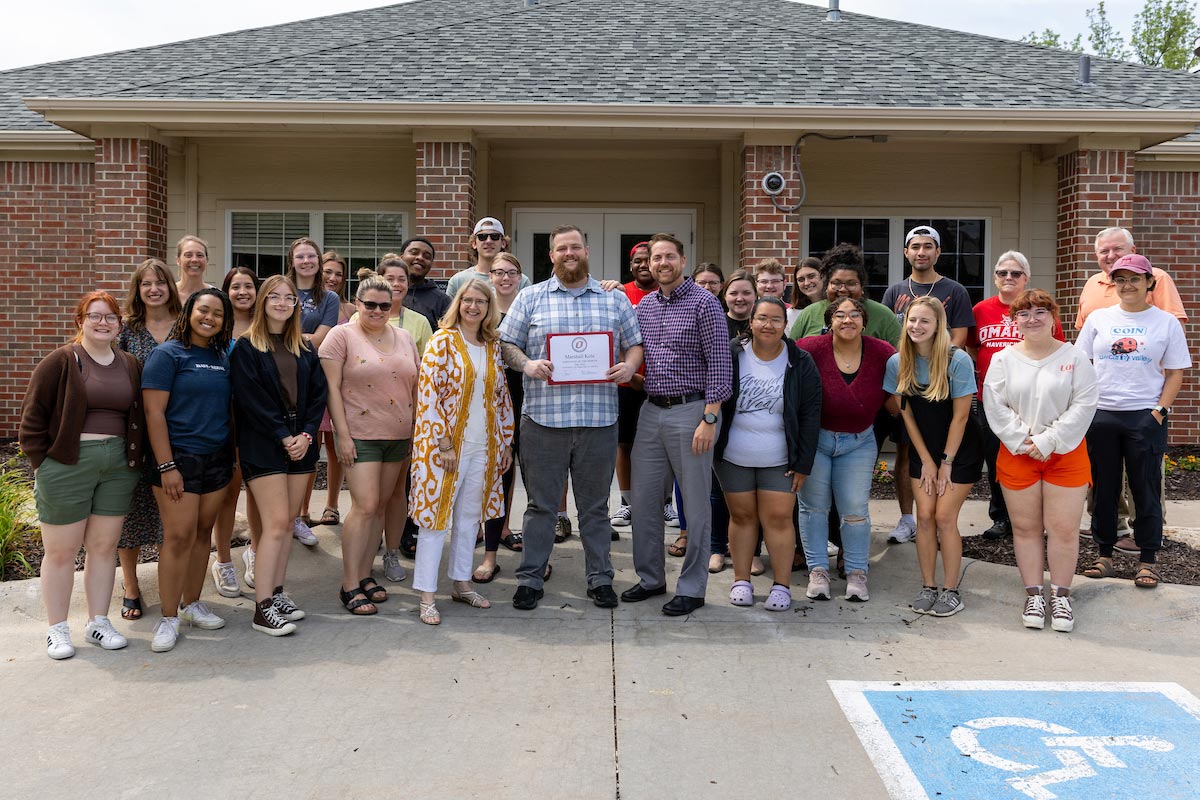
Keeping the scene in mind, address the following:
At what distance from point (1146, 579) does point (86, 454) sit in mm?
5870

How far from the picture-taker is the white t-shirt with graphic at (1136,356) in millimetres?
5750

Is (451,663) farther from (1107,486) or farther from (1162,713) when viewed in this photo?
(1107,486)

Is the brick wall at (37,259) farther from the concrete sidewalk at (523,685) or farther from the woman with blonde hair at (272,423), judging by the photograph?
the woman with blonde hair at (272,423)

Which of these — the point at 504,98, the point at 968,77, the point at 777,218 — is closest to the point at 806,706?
the point at 777,218

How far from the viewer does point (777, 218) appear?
9883mm

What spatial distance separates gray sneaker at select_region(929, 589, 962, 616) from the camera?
5.46 metres

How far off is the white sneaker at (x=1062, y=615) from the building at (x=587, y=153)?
5.27m

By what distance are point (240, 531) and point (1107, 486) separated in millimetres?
5821

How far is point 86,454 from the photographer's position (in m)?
4.70

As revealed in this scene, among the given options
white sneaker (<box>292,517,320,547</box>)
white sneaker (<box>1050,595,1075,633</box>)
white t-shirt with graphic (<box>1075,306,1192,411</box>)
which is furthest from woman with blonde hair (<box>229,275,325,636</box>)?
white t-shirt with graphic (<box>1075,306,1192,411</box>)

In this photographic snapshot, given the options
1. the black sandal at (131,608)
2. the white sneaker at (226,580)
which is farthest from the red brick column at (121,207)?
the black sandal at (131,608)

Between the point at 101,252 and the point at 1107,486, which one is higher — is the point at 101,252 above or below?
above

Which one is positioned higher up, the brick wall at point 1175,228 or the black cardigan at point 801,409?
the brick wall at point 1175,228

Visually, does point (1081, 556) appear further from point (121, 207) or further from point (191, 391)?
point (121, 207)
